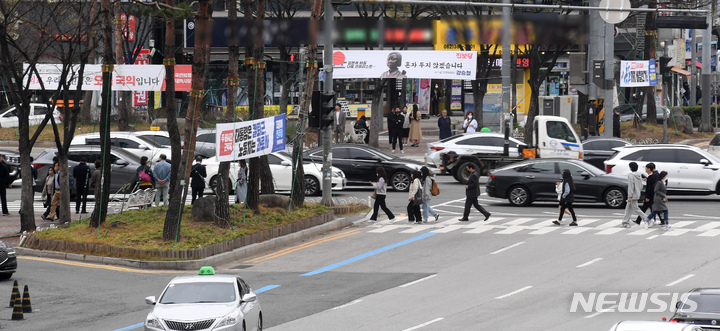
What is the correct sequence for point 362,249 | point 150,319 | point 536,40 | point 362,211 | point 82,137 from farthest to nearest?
point 536,40, point 82,137, point 362,211, point 362,249, point 150,319

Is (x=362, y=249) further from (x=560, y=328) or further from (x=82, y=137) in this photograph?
(x=82, y=137)

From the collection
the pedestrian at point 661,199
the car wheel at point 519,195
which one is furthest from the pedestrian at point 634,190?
the car wheel at point 519,195

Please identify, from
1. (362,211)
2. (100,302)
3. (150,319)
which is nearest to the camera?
(150,319)

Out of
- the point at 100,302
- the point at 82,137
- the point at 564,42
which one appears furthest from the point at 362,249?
the point at 564,42

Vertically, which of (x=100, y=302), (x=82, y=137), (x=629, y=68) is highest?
(x=629, y=68)

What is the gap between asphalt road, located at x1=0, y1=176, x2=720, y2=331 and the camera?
1427 cm

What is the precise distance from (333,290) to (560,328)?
4.75 metres

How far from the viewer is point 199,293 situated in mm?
12875

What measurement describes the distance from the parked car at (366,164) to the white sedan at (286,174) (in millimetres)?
559

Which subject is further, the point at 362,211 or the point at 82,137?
the point at 82,137

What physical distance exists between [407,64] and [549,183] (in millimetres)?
14622

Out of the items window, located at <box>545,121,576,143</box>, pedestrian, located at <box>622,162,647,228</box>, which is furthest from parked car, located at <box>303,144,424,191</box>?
pedestrian, located at <box>622,162,647,228</box>

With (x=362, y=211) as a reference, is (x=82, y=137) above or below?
above

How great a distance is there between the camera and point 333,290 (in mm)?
16703
